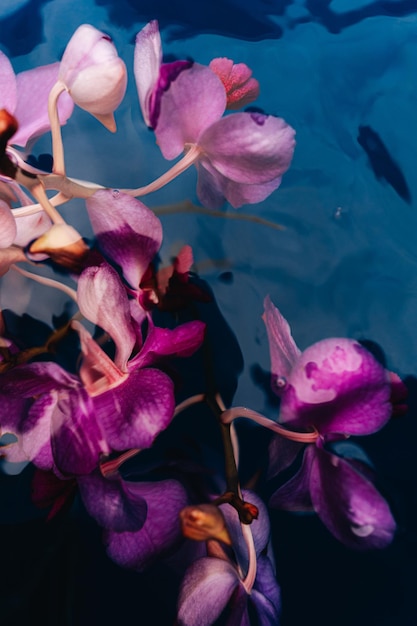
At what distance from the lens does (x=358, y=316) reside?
251mm

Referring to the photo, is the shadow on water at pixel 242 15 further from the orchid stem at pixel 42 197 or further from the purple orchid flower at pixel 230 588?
the purple orchid flower at pixel 230 588

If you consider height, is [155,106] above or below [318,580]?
above

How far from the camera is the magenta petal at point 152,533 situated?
24 centimetres

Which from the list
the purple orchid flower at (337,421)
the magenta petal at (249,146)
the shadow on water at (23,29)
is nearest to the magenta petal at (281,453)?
the purple orchid flower at (337,421)

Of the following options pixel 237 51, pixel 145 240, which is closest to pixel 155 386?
pixel 145 240

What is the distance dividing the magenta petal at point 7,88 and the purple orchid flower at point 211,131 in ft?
0.17

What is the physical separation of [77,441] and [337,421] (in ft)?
0.30

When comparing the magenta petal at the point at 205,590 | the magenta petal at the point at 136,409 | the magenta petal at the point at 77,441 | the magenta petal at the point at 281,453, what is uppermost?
the magenta petal at the point at 136,409

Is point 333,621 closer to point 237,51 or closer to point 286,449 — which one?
point 286,449

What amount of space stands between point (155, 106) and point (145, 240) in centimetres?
5

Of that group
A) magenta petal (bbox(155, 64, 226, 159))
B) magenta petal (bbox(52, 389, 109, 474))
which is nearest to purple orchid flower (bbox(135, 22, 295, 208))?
magenta petal (bbox(155, 64, 226, 159))

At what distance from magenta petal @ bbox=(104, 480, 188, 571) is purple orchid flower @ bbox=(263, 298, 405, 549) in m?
0.04

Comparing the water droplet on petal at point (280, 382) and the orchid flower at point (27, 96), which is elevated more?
the orchid flower at point (27, 96)

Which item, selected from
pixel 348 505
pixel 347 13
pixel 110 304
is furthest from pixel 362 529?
pixel 347 13
